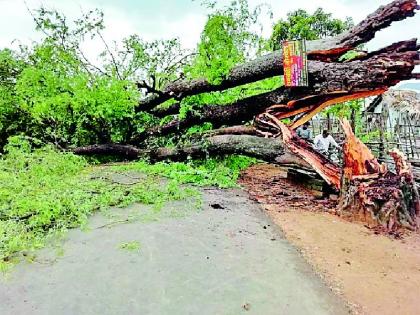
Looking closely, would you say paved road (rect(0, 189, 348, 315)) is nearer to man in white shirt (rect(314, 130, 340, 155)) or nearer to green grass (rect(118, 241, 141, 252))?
green grass (rect(118, 241, 141, 252))

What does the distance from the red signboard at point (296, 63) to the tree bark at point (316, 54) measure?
0.22 meters

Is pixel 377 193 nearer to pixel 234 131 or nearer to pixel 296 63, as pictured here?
pixel 296 63

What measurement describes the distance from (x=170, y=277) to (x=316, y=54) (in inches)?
238

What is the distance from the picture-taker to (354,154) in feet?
21.6

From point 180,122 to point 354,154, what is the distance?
17.7 feet

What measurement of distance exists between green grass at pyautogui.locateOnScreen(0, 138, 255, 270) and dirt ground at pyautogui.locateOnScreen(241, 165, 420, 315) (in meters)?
1.68

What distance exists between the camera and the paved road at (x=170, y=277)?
316 cm

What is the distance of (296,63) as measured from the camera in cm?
812

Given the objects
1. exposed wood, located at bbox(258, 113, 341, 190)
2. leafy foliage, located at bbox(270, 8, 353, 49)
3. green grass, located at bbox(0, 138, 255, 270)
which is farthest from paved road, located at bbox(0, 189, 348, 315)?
leafy foliage, located at bbox(270, 8, 353, 49)

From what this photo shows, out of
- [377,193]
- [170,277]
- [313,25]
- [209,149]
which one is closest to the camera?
[170,277]

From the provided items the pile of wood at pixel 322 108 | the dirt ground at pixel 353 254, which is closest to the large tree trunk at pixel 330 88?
the pile of wood at pixel 322 108

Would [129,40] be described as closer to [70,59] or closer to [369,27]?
[70,59]

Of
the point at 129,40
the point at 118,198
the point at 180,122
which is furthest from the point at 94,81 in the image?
the point at 118,198

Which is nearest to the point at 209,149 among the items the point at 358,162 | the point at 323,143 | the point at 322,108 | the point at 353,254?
the point at 322,108
